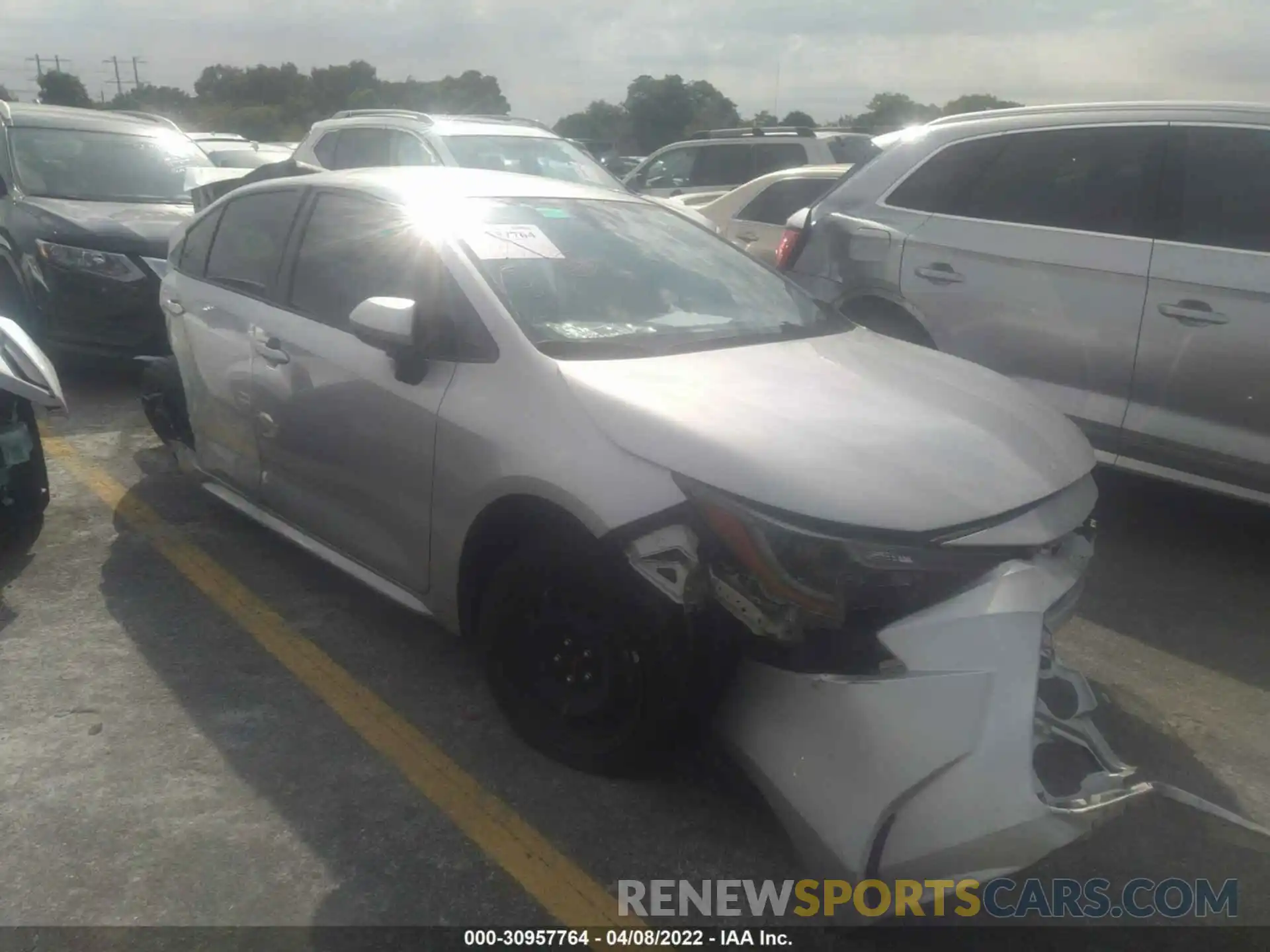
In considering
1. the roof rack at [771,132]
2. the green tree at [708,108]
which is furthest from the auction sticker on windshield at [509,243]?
the green tree at [708,108]

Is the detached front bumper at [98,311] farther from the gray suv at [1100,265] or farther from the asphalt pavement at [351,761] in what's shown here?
the gray suv at [1100,265]

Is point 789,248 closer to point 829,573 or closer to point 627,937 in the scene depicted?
point 829,573

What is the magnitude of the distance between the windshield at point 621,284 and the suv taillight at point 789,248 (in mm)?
1645

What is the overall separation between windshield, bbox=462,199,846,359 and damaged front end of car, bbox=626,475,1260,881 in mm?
884

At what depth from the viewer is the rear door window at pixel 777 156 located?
11859 mm

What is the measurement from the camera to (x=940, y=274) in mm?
5160

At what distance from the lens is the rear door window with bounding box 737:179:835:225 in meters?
8.28

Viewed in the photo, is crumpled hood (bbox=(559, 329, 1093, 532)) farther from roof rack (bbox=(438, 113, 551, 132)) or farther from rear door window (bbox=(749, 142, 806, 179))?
rear door window (bbox=(749, 142, 806, 179))

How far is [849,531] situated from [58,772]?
2329mm

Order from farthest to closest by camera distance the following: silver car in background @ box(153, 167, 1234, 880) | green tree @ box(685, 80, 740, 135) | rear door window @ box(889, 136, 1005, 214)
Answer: green tree @ box(685, 80, 740, 135) < rear door window @ box(889, 136, 1005, 214) < silver car in background @ box(153, 167, 1234, 880)

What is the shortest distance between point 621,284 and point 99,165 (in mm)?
6315

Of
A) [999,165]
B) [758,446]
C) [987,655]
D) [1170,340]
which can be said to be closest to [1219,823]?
[987,655]

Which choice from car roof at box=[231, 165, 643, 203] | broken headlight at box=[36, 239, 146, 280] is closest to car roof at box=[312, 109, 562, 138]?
broken headlight at box=[36, 239, 146, 280]

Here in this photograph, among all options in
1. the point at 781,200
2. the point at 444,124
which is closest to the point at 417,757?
the point at 781,200
